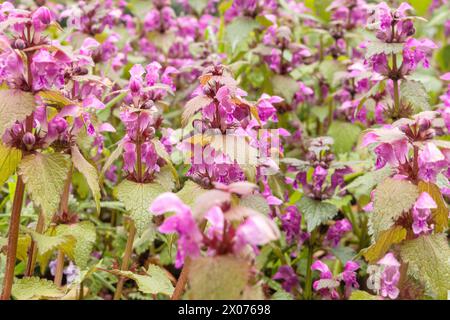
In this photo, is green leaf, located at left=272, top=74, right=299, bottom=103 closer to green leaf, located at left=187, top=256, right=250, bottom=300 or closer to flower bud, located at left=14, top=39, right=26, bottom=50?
flower bud, located at left=14, top=39, right=26, bottom=50

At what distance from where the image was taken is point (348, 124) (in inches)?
109

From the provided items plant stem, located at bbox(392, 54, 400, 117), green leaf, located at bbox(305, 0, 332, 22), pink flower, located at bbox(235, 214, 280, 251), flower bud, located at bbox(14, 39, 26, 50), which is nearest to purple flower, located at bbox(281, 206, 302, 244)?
plant stem, located at bbox(392, 54, 400, 117)

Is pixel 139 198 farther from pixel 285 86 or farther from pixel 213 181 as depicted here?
pixel 285 86

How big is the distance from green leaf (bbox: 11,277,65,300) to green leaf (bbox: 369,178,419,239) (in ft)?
2.35

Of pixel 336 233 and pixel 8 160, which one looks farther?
pixel 336 233

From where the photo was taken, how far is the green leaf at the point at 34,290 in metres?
1.45

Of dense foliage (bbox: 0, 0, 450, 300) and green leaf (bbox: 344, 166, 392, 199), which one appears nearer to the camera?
dense foliage (bbox: 0, 0, 450, 300)

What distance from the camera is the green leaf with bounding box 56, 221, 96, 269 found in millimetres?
1593

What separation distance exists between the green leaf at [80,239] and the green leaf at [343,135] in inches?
52.2

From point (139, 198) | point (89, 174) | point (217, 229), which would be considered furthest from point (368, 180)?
point (217, 229)

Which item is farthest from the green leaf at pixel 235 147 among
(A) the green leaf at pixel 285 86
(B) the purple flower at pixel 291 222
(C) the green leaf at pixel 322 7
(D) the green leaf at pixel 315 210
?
(C) the green leaf at pixel 322 7

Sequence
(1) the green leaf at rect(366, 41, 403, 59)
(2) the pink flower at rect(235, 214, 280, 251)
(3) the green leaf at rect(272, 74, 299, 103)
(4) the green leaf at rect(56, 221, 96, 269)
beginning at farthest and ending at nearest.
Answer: (3) the green leaf at rect(272, 74, 299, 103) < (1) the green leaf at rect(366, 41, 403, 59) < (4) the green leaf at rect(56, 221, 96, 269) < (2) the pink flower at rect(235, 214, 280, 251)

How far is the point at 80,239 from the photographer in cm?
162

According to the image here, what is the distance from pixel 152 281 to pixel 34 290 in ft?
0.86
